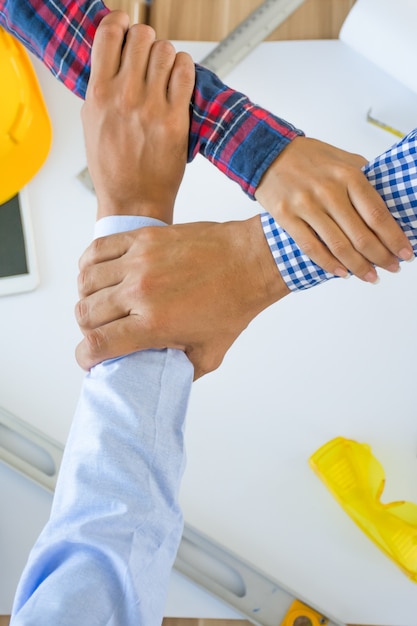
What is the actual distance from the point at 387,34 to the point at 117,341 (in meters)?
0.60

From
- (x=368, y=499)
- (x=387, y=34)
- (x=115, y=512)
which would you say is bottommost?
(x=368, y=499)

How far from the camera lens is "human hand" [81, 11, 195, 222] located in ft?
2.23

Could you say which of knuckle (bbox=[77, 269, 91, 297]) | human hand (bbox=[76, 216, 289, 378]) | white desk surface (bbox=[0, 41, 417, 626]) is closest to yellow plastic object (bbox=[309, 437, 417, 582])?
white desk surface (bbox=[0, 41, 417, 626])

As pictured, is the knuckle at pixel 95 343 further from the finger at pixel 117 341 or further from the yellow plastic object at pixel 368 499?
the yellow plastic object at pixel 368 499

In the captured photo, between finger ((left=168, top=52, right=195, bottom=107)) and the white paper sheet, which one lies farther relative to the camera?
the white paper sheet

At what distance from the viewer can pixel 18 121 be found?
2.95 ft

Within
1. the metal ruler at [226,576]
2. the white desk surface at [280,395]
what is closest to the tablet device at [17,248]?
the white desk surface at [280,395]

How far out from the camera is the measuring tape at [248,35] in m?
0.97

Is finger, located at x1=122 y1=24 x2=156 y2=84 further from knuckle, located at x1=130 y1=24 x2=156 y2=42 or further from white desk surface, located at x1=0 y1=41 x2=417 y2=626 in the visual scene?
white desk surface, located at x1=0 y1=41 x2=417 y2=626

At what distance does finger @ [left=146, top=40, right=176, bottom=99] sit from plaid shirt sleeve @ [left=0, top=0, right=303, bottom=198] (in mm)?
33

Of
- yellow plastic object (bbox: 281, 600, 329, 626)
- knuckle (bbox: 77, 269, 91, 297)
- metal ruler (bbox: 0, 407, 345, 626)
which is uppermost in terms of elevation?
knuckle (bbox: 77, 269, 91, 297)

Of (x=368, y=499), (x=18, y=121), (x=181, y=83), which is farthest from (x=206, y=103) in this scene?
(x=368, y=499)

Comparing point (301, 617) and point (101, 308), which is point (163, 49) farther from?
point (301, 617)

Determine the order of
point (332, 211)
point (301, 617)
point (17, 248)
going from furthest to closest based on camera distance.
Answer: point (17, 248) < point (301, 617) < point (332, 211)
